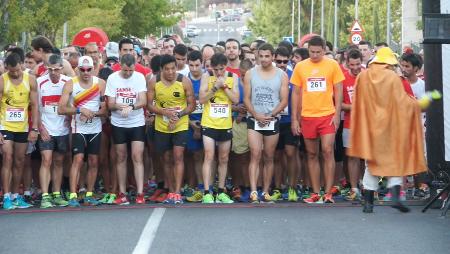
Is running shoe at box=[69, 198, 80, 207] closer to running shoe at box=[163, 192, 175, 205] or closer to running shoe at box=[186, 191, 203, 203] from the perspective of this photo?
running shoe at box=[163, 192, 175, 205]

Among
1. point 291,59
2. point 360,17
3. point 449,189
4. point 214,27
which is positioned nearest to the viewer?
point 449,189

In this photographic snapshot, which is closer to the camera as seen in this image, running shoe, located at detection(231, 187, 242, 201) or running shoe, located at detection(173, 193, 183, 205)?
running shoe, located at detection(173, 193, 183, 205)

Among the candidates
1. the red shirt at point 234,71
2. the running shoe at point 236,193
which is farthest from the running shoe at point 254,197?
the red shirt at point 234,71

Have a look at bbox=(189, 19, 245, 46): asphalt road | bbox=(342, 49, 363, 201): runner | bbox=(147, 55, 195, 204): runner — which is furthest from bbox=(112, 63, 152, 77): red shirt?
bbox=(189, 19, 245, 46): asphalt road

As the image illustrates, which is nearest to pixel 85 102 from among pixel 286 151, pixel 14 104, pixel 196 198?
pixel 14 104

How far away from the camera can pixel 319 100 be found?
1516cm

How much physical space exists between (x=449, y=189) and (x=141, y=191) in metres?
4.01

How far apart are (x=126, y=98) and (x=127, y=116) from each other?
0.77 feet

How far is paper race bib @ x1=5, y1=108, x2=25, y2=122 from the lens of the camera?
49.4 feet

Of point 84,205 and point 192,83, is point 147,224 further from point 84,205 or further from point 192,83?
point 192,83

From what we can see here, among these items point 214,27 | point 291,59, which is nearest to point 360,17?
point 291,59

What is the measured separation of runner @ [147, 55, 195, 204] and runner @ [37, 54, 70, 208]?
120 centimetres

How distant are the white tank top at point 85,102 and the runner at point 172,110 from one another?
71cm

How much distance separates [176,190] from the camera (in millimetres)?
15477
